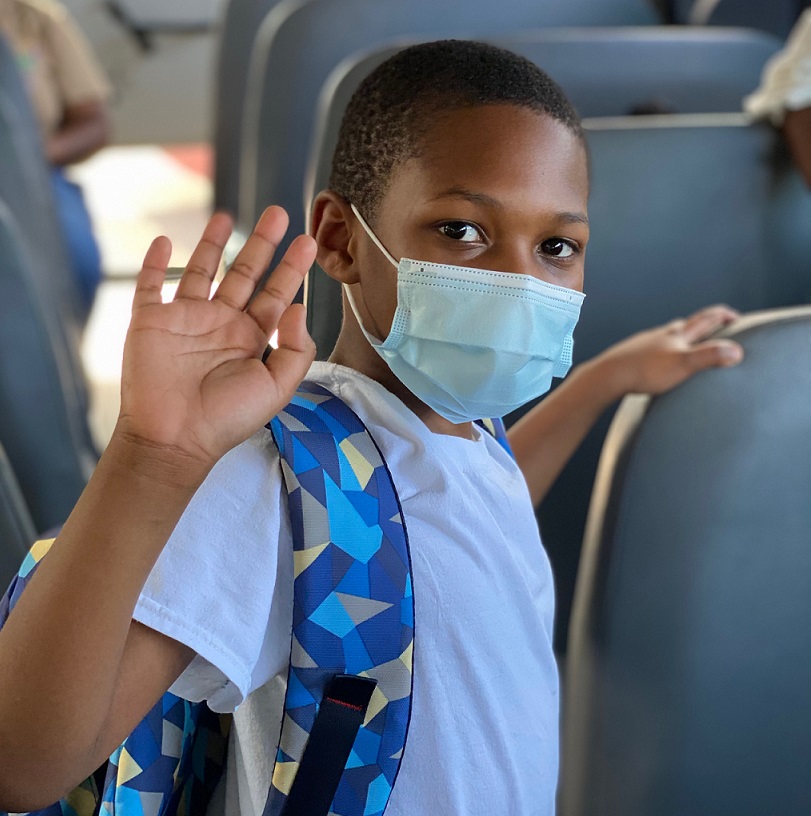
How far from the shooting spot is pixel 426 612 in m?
0.52

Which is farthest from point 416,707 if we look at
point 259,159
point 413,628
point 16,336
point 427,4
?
point 427,4

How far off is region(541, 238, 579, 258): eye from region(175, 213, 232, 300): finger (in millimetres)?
142

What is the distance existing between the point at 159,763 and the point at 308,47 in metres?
1.30

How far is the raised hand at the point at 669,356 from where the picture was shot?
746mm

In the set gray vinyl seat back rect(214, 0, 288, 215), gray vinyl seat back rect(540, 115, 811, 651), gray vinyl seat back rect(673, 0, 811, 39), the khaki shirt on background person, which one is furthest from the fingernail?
the khaki shirt on background person

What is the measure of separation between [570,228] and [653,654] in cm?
38

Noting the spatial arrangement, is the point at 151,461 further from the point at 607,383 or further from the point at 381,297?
the point at 607,383

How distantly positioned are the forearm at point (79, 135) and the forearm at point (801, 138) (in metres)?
1.88

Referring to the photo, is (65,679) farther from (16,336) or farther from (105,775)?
(16,336)

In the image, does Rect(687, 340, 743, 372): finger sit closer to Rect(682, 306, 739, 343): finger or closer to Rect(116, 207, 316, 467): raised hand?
Rect(682, 306, 739, 343): finger

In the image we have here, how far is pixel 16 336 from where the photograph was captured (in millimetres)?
888

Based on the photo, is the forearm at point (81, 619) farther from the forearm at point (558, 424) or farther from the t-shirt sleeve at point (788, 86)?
the t-shirt sleeve at point (788, 86)

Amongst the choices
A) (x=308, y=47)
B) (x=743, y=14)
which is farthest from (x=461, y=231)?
(x=743, y=14)

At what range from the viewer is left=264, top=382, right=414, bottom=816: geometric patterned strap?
1.55 ft
